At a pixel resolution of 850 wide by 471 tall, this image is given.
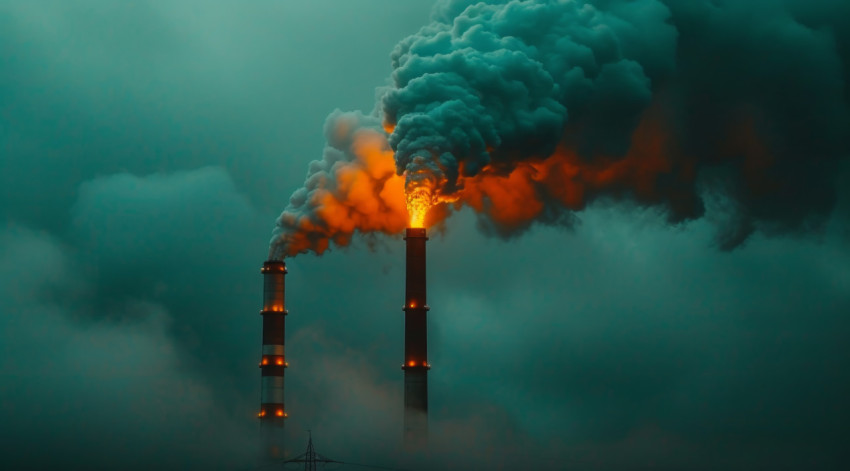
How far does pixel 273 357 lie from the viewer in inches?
2963

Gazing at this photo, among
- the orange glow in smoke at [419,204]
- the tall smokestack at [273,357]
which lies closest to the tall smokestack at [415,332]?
the orange glow in smoke at [419,204]

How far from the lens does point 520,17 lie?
212 feet

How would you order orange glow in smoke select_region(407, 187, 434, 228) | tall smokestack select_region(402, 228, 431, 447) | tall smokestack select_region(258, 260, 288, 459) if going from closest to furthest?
1. orange glow in smoke select_region(407, 187, 434, 228)
2. tall smokestack select_region(402, 228, 431, 447)
3. tall smokestack select_region(258, 260, 288, 459)

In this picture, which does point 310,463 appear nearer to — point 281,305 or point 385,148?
point 281,305

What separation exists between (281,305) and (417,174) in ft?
57.2

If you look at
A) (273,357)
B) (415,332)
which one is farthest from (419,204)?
(273,357)

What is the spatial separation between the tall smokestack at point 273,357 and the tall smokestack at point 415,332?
13117 millimetres

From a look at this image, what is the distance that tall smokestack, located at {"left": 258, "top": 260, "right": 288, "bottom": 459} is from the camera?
75.2 m

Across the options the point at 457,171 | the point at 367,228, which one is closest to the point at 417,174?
the point at 457,171

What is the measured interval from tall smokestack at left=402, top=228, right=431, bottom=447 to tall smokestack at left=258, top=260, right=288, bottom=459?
13.1 metres

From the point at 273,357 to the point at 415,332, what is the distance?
13.9m

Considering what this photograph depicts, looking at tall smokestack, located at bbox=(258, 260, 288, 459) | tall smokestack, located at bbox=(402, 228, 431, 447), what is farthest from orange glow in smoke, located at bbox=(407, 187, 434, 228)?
tall smokestack, located at bbox=(258, 260, 288, 459)

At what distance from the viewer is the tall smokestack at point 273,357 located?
75250mm

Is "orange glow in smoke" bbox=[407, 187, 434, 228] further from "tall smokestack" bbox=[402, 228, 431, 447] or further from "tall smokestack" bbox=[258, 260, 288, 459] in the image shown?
"tall smokestack" bbox=[258, 260, 288, 459]
